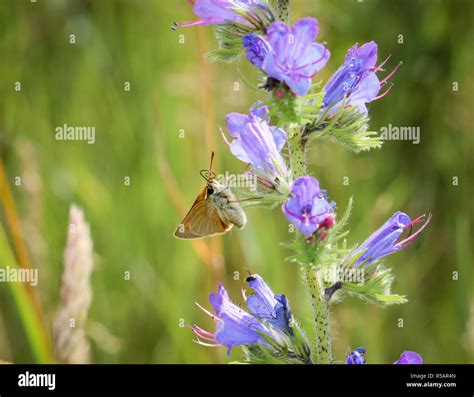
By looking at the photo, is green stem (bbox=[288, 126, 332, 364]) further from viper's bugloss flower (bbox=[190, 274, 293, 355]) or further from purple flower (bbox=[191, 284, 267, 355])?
purple flower (bbox=[191, 284, 267, 355])

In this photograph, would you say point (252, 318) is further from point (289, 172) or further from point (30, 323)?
point (30, 323)

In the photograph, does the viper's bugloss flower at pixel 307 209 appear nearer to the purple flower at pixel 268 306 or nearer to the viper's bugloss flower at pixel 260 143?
the viper's bugloss flower at pixel 260 143

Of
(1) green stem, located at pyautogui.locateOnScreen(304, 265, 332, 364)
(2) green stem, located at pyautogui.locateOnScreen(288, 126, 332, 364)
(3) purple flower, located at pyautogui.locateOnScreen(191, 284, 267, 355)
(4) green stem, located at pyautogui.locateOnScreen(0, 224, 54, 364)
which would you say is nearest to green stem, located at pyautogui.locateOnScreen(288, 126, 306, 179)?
(2) green stem, located at pyautogui.locateOnScreen(288, 126, 332, 364)

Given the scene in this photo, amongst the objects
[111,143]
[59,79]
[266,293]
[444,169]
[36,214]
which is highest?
[59,79]

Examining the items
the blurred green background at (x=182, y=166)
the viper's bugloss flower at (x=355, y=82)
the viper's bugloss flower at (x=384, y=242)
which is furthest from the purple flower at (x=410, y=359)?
the blurred green background at (x=182, y=166)

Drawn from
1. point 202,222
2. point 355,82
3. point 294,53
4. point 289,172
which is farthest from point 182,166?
point 294,53

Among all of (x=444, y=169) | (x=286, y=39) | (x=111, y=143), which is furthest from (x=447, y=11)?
(x=286, y=39)
